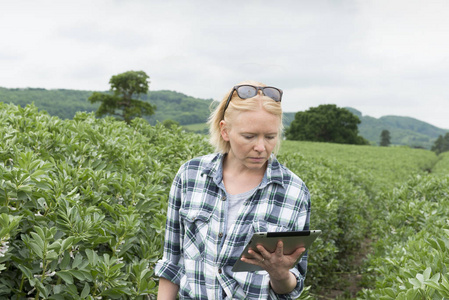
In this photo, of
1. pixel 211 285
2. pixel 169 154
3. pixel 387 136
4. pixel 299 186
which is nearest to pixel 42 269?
pixel 211 285

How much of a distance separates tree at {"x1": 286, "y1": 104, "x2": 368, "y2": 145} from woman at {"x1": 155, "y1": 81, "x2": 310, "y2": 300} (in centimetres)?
5737

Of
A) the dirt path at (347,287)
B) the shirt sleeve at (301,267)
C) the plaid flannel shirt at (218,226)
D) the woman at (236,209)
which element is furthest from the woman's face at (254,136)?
the dirt path at (347,287)

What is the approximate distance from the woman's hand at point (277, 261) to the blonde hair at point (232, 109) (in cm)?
56

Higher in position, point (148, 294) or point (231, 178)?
point (231, 178)

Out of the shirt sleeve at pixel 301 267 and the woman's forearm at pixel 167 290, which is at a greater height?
the shirt sleeve at pixel 301 267

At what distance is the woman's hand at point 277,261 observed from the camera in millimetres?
1598

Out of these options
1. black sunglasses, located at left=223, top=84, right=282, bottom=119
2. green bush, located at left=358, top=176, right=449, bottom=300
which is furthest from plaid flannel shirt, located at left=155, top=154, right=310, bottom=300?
green bush, located at left=358, top=176, right=449, bottom=300

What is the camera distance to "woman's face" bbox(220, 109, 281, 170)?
179 centimetres

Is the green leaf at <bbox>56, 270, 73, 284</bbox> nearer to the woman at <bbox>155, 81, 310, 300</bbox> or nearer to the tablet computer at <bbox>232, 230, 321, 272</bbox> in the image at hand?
the woman at <bbox>155, 81, 310, 300</bbox>

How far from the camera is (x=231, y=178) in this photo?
1.97 meters

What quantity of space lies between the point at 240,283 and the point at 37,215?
1083 mm

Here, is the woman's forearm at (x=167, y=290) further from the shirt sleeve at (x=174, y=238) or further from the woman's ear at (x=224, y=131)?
the woman's ear at (x=224, y=131)

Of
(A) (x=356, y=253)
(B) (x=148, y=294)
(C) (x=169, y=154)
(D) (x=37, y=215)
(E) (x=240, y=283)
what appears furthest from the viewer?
(A) (x=356, y=253)

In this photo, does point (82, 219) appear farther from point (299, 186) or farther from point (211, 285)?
point (299, 186)
